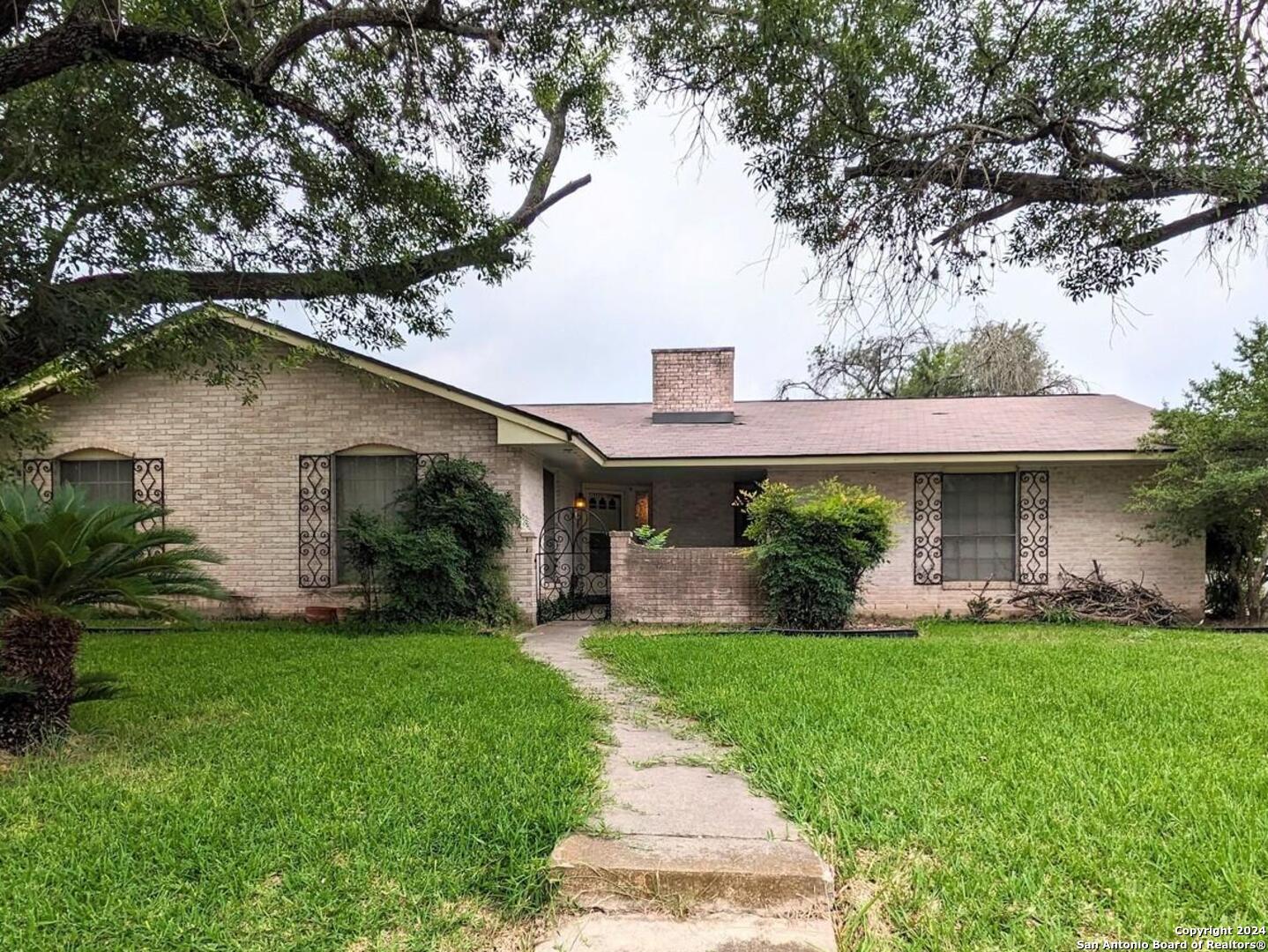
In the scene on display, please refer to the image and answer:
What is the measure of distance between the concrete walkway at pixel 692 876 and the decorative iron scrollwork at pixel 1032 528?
892cm

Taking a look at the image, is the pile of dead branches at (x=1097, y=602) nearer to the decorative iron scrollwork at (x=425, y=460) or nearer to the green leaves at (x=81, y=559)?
the decorative iron scrollwork at (x=425, y=460)

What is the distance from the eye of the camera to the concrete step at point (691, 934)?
7.68 feet

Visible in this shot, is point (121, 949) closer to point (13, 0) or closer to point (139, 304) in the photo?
point (139, 304)

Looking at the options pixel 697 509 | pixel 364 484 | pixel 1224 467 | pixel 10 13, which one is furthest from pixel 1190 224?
pixel 364 484

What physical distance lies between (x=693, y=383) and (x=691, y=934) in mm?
12248

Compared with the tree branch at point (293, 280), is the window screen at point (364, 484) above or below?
below

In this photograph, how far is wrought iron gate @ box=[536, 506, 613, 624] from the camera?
1095 centimetres

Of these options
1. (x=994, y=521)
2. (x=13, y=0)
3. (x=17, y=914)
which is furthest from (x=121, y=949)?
(x=994, y=521)

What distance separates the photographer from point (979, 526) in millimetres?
10789

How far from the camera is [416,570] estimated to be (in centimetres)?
912

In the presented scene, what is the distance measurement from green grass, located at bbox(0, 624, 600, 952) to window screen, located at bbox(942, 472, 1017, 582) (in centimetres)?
769

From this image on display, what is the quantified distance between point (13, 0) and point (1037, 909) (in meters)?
7.26

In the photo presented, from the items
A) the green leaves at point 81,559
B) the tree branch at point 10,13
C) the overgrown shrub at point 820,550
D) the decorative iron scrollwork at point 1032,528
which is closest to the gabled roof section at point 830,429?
the decorative iron scrollwork at point 1032,528

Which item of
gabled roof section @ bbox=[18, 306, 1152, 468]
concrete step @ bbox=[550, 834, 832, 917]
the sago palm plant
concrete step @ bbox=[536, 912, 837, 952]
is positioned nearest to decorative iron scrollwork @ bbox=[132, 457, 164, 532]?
gabled roof section @ bbox=[18, 306, 1152, 468]
